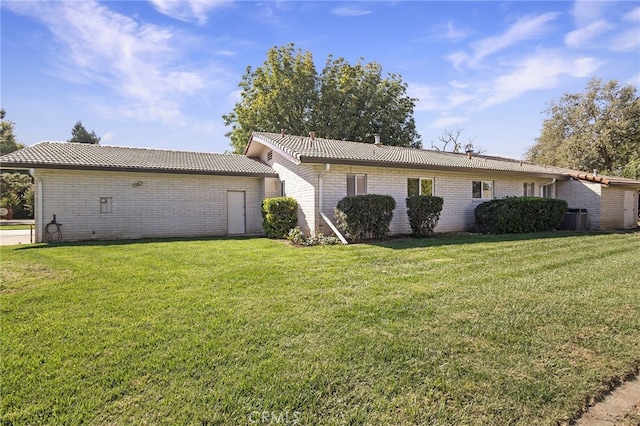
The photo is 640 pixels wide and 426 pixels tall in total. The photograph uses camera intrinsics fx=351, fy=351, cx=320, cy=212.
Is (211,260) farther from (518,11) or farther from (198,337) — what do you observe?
(518,11)

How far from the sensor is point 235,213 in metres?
14.7

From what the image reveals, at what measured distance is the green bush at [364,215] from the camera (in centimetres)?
1057

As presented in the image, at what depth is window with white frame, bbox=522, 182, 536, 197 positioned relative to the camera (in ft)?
54.7

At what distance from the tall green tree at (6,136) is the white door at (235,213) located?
3624 centimetres

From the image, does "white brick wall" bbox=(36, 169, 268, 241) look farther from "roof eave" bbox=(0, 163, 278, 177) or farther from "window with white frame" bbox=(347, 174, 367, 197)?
"window with white frame" bbox=(347, 174, 367, 197)

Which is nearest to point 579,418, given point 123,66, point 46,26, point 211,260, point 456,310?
point 456,310

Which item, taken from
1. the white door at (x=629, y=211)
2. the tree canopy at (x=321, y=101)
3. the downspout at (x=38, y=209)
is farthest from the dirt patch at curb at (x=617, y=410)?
the tree canopy at (x=321, y=101)

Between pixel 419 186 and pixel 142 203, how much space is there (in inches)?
412

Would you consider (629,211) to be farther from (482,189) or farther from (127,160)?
(127,160)

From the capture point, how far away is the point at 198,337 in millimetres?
3535

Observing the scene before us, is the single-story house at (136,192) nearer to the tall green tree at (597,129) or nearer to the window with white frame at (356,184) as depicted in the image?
the window with white frame at (356,184)

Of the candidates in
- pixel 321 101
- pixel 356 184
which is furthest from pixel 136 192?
pixel 321 101
